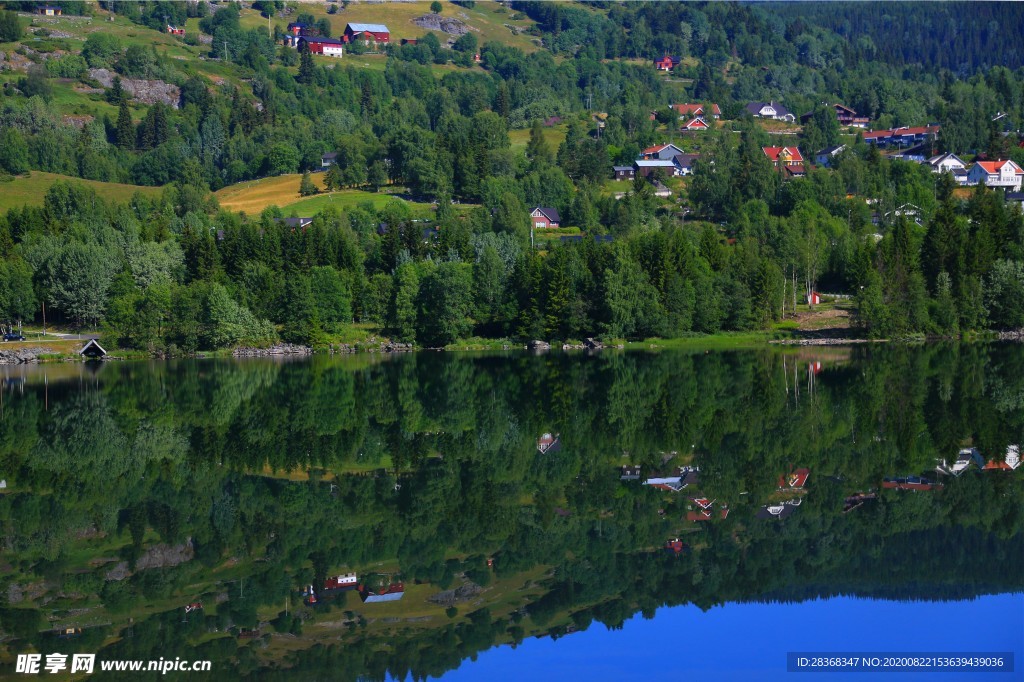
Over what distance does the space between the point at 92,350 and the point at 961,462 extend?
195 feet

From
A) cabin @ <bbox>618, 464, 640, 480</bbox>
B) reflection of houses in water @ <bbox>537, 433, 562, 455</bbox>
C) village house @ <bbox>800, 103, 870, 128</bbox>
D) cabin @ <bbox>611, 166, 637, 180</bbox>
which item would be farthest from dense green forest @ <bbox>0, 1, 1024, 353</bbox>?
cabin @ <bbox>618, 464, 640, 480</bbox>

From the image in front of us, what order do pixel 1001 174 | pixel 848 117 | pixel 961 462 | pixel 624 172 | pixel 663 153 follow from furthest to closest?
pixel 848 117
pixel 663 153
pixel 624 172
pixel 1001 174
pixel 961 462

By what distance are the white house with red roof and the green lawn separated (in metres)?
90.8

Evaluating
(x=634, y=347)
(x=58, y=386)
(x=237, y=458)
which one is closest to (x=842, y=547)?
(x=237, y=458)

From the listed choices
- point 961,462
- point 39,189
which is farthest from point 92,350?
point 961,462

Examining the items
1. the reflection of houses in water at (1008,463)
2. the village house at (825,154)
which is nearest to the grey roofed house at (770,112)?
the village house at (825,154)

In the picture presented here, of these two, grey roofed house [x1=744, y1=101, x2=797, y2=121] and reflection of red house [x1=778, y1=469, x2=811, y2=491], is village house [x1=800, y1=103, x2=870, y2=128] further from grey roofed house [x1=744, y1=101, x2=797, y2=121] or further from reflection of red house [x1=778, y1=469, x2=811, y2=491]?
reflection of red house [x1=778, y1=469, x2=811, y2=491]

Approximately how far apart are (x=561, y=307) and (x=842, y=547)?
2096 inches

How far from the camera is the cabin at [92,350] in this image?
69.8m

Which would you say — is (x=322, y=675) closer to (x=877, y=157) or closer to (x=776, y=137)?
(x=877, y=157)

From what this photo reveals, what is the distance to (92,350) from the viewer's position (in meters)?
70.7

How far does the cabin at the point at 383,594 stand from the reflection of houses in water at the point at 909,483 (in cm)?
1088

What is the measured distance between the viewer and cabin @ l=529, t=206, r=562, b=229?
107 metres

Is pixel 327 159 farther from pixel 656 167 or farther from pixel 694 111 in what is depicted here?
pixel 694 111
